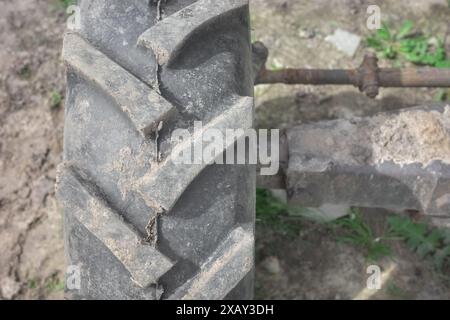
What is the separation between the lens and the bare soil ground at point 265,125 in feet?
6.23

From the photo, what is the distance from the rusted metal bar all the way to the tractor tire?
587 millimetres

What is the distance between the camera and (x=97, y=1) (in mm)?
1142

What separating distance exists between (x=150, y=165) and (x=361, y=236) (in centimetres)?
117

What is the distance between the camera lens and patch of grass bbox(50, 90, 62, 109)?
2.21m

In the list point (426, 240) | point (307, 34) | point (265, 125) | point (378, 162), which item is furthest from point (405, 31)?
point (378, 162)

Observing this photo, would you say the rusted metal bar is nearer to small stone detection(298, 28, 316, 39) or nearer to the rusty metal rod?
the rusty metal rod

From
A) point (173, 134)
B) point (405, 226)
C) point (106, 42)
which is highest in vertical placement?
point (106, 42)

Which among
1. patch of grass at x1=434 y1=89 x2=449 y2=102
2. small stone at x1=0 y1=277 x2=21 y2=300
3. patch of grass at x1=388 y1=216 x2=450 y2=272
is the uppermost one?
patch of grass at x1=434 y1=89 x2=449 y2=102

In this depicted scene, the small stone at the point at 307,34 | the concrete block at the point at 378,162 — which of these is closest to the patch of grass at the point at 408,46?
the small stone at the point at 307,34

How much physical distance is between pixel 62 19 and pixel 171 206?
5.55ft

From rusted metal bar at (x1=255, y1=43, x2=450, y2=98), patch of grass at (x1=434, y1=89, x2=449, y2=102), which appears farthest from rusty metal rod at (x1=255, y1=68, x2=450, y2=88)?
patch of grass at (x1=434, y1=89, x2=449, y2=102)
